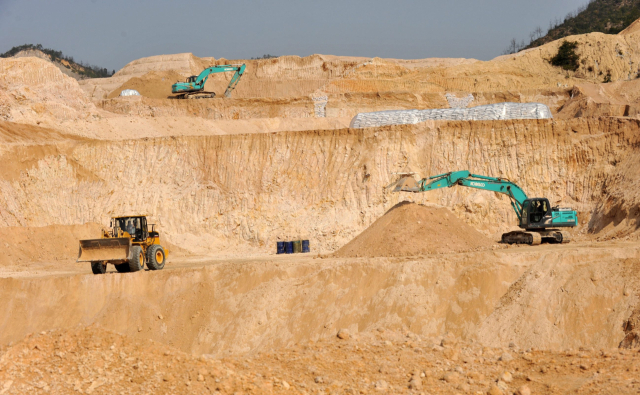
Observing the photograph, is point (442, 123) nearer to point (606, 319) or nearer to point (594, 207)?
point (594, 207)

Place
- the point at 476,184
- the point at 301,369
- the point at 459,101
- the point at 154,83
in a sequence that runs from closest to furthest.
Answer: the point at 301,369 → the point at 476,184 → the point at 459,101 → the point at 154,83

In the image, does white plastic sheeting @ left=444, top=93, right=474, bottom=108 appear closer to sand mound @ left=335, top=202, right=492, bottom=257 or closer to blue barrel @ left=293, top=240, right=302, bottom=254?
blue barrel @ left=293, top=240, right=302, bottom=254

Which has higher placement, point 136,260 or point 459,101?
point 459,101

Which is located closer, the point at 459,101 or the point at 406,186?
the point at 406,186

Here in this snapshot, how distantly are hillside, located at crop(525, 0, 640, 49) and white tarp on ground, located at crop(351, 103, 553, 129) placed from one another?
40092 millimetres

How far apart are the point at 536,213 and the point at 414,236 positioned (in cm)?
470

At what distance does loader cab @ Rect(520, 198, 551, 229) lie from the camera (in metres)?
20.6

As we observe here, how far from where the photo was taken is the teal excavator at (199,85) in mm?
43875

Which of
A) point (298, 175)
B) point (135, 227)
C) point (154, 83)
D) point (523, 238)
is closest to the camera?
point (135, 227)

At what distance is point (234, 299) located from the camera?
51.4ft

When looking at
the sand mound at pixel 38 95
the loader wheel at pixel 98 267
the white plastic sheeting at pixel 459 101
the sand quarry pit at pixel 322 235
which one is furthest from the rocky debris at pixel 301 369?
the white plastic sheeting at pixel 459 101

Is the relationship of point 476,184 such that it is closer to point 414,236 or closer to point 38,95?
point 414,236

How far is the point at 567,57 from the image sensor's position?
47.1m

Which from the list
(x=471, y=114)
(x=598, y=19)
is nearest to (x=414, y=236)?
(x=471, y=114)
